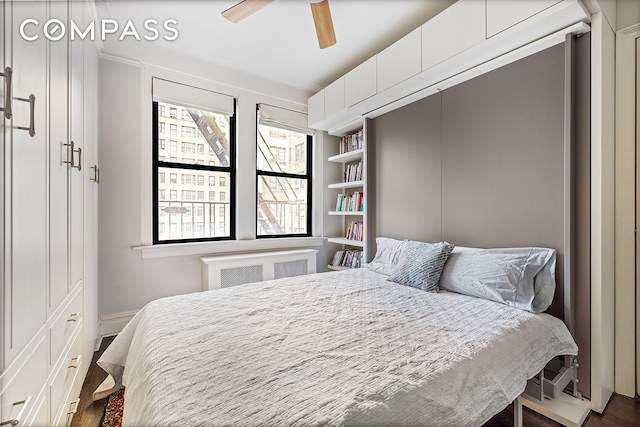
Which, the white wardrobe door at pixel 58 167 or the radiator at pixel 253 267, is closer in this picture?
the white wardrobe door at pixel 58 167

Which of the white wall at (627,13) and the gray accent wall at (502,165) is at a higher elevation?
the white wall at (627,13)

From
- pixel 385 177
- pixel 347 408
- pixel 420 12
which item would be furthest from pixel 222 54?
pixel 347 408

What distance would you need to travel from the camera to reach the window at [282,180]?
11.5ft

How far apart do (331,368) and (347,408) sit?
22cm

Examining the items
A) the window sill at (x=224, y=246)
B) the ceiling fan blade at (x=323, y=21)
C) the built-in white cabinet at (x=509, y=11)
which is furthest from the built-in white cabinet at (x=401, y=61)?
the window sill at (x=224, y=246)

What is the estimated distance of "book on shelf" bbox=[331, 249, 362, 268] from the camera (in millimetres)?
3453

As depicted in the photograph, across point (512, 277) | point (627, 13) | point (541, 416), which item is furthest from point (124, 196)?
point (627, 13)

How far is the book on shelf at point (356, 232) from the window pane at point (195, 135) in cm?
171

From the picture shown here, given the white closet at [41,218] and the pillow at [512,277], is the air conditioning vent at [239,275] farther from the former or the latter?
the pillow at [512,277]

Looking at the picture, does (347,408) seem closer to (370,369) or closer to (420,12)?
(370,369)

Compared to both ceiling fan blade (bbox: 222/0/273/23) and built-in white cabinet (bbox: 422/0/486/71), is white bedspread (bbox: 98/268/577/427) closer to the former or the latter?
built-in white cabinet (bbox: 422/0/486/71)

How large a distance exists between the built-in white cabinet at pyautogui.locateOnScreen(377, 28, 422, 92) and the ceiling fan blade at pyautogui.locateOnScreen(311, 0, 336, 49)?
2.26 ft

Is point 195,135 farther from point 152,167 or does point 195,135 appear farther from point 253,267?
point 253,267

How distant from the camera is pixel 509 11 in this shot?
1.69 metres
